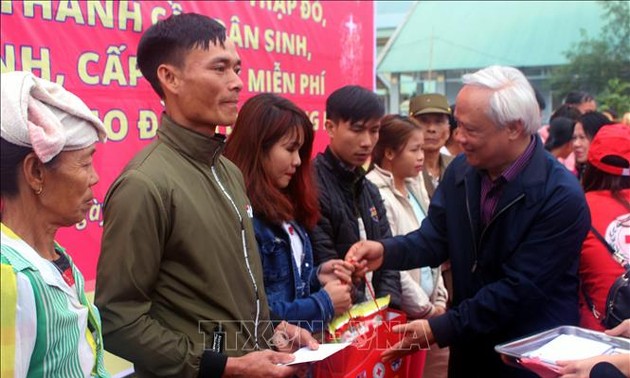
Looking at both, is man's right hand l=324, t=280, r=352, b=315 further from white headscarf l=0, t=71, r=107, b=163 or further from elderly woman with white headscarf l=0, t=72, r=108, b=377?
white headscarf l=0, t=71, r=107, b=163

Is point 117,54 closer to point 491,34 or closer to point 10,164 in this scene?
point 10,164

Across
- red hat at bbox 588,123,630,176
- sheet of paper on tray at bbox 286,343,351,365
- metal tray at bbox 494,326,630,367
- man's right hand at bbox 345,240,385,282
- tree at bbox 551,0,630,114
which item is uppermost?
tree at bbox 551,0,630,114

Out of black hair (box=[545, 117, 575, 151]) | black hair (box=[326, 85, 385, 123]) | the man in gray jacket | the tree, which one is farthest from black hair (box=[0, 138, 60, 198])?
the tree

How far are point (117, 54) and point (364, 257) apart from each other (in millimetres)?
1367

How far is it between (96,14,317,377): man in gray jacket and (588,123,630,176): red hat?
135 centimetres

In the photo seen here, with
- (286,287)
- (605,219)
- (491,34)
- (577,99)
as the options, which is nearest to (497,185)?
(605,219)

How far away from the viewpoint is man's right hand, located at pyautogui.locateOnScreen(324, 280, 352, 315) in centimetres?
228

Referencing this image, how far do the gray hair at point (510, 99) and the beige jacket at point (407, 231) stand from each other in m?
1.10

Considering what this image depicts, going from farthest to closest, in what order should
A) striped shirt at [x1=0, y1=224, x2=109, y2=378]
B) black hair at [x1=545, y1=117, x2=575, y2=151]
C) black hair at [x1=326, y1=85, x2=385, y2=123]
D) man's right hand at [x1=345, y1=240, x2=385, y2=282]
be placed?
black hair at [x1=545, y1=117, x2=575, y2=151] < black hair at [x1=326, y1=85, x2=385, y2=123] < man's right hand at [x1=345, y1=240, x2=385, y2=282] < striped shirt at [x1=0, y1=224, x2=109, y2=378]

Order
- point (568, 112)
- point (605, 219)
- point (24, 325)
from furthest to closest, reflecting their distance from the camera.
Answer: point (568, 112) → point (605, 219) → point (24, 325)

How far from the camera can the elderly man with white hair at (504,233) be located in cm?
222

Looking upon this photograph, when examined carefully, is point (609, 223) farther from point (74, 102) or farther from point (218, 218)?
point (74, 102)

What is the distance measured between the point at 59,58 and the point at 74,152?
130cm

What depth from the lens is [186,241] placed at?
1.68 meters
